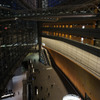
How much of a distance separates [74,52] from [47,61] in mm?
10561

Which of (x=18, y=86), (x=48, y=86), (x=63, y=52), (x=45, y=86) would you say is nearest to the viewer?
(x=45, y=86)

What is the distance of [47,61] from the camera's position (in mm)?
28703

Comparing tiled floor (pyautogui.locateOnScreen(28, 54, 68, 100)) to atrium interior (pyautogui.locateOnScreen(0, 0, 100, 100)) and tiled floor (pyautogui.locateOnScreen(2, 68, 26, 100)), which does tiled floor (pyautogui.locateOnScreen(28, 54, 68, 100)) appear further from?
tiled floor (pyautogui.locateOnScreen(2, 68, 26, 100))

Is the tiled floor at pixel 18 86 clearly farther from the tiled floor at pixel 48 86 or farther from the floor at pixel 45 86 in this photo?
the tiled floor at pixel 48 86

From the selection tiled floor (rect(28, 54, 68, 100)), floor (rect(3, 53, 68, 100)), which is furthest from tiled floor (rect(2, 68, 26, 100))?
tiled floor (rect(28, 54, 68, 100))

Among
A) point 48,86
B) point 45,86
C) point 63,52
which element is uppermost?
point 63,52

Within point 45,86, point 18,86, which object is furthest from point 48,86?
point 18,86

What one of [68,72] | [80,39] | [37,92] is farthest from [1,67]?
[68,72]

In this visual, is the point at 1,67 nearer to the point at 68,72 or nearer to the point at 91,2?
the point at 91,2

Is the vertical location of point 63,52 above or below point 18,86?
above

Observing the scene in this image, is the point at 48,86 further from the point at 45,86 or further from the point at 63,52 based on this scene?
the point at 63,52

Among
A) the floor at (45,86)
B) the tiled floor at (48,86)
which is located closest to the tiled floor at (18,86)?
the floor at (45,86)

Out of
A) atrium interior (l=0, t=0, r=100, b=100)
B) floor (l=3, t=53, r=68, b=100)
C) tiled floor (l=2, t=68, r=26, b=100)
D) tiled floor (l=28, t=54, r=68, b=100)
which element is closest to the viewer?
atrium interior (l=0, t=0, r=100, b=100)

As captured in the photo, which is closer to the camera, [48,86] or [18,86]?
[48,86]
